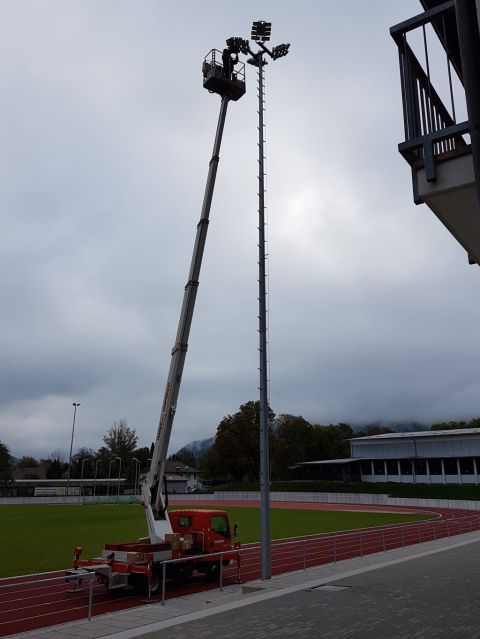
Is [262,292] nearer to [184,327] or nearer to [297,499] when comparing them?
[184,327]

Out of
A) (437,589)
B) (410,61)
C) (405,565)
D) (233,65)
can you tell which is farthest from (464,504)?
(410,61)

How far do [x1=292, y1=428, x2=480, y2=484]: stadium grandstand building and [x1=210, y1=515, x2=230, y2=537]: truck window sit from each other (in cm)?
6364

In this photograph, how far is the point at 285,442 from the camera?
103 meters

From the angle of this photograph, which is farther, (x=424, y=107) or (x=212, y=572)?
(x=212, y=572)

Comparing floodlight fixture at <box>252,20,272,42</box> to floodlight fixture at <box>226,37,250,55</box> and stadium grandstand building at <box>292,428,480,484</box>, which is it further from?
stadium grandstand building at <box>292,428,480,484</box>

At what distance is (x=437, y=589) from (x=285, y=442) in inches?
3565

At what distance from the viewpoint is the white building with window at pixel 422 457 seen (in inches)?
2923

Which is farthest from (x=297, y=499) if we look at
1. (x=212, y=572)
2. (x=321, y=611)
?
(x=321, y=611)

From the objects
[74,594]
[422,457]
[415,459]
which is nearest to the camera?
[74,594]

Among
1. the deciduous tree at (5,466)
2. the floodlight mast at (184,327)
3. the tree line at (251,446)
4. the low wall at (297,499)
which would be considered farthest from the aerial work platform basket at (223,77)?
the deciduous tree at (5,466)

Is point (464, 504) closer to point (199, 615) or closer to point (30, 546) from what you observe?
point (30, 546)

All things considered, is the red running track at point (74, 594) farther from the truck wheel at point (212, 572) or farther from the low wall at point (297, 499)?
the low wall at point (297, 499)

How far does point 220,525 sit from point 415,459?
67849mm

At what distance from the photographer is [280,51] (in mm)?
19031
